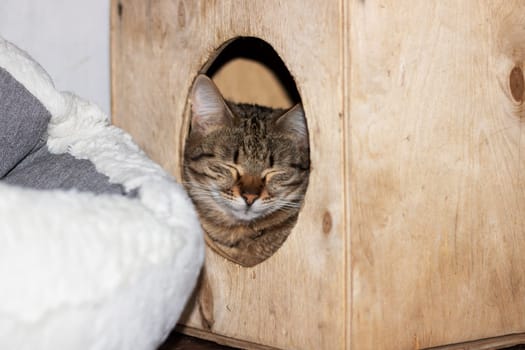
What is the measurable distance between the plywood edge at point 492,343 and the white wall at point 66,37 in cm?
134

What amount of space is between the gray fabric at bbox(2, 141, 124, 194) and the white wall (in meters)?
0.79

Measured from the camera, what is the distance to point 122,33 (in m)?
1.95

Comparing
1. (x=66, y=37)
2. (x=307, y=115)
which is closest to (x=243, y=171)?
(x=307, y=115)

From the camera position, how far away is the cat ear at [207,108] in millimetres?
1850

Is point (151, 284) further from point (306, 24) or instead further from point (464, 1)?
point (464, 1)

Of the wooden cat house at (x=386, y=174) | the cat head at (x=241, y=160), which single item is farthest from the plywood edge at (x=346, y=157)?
the cat head at (x=241, y=160)

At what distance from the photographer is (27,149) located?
153cm

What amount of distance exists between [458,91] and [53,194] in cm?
90

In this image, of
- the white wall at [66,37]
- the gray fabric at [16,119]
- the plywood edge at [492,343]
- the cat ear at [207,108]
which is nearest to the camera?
the gray fabric at [16,119]

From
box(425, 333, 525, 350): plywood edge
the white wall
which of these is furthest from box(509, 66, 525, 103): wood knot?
the white wall

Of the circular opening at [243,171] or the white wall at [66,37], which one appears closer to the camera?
the circular opening at [243,171]

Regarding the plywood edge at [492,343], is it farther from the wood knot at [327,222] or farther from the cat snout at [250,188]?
the cat snout at [250,188]

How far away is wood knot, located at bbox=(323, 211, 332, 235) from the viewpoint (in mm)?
1521

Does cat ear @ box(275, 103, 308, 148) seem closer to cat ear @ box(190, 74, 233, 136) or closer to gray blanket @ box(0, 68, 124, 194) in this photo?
cat ear @ box(190, 74, 233, 136)
